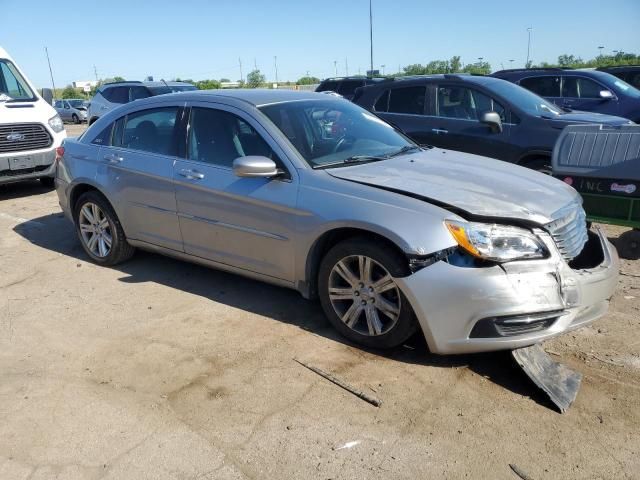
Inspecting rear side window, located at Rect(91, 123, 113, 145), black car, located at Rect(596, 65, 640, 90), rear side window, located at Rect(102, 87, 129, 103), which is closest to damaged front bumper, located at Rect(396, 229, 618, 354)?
rear side window, located at Rect(91, 123, 113, 145)

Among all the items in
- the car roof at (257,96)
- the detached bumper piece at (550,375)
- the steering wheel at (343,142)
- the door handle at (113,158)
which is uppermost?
the car roof at (257,96)

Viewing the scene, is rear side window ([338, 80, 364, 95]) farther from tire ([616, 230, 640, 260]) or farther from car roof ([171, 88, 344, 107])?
tire ([616, 230, 640, 260])

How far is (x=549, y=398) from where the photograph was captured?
309 cm

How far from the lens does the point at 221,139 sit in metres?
4.48

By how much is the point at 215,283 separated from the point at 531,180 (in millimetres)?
2726

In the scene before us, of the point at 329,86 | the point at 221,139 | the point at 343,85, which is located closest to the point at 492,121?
the point at 221,139

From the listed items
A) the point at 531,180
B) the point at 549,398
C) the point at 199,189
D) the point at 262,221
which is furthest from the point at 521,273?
the point at 199,189

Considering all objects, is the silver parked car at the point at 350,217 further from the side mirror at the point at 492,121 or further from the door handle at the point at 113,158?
the side mirror at the point at 492,121

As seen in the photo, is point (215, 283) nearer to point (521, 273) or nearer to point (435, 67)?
point (521, 273)

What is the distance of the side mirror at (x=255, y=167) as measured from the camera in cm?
388

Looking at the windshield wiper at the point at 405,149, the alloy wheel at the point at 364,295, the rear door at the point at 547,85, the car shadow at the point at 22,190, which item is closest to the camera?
the alloy wheel at the point at 364,295

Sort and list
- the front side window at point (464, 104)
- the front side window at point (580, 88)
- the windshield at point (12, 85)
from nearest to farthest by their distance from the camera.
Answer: the front side window at point (464, 104) → the windshield at point (12, 85) → the front side window at point (580, 88)

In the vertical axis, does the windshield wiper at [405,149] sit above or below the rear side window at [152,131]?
below

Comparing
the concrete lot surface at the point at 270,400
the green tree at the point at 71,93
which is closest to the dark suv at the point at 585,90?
the concrete lot surface at the point at 270,400
